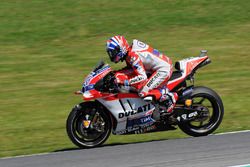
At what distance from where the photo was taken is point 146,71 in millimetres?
10867

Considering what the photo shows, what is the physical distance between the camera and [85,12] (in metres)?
23.5

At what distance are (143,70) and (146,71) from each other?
46 centimetres

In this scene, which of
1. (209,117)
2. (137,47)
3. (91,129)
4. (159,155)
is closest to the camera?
(159,155)

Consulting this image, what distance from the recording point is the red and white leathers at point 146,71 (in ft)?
34.1

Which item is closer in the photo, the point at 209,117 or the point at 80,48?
the point at 209,117

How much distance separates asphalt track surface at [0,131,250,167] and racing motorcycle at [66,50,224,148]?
33 centimetres

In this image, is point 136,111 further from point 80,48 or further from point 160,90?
point 80,48

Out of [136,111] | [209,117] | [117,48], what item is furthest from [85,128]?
[209,117]

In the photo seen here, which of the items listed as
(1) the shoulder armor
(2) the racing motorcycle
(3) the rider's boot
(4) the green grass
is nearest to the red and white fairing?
(2) the racing motorcycle

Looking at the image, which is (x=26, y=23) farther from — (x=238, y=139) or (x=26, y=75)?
(x=238, y=139)

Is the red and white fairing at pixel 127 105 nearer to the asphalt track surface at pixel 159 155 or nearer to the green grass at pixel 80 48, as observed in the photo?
the asphalt track surface at pixel 159 155

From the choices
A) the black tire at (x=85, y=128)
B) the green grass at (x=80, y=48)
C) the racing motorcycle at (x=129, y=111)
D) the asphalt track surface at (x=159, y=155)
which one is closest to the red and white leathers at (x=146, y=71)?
the racing motorcycle at (x=129, y=111)

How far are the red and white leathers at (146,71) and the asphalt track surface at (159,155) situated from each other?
0.87 m

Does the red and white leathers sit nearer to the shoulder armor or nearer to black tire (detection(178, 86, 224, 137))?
the shoulder armor
